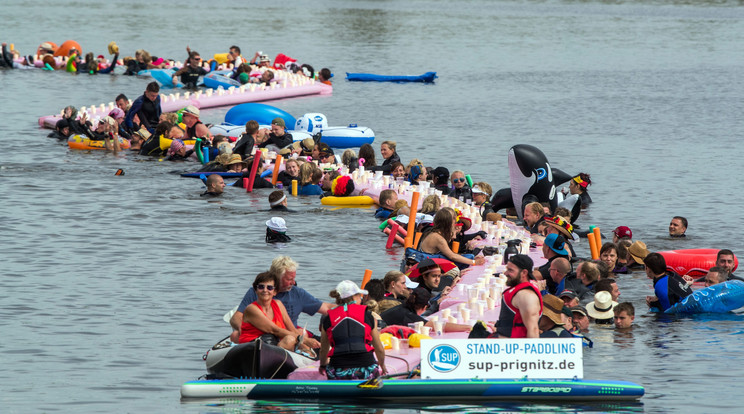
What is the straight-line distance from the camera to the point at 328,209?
28.3 meters

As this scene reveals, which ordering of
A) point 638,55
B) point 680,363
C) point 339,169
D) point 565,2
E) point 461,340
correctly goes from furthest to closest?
point 565,2 < point 638,55 < point 339,169 < point 680,363 < point 461,340

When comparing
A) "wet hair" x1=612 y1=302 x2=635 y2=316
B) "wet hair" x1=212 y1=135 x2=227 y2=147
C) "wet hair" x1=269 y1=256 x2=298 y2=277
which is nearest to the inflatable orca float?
"wet hair" x1=612 y1=302 x2=635 y2=316

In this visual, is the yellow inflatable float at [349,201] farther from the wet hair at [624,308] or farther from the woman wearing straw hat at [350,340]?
the woman wearing straw hat at [350,340]

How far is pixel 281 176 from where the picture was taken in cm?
3127

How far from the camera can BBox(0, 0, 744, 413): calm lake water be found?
16.2 meters

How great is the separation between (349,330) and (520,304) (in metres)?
2.15

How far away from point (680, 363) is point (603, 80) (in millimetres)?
45804

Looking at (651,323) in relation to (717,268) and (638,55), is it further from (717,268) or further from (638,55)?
(638,55)

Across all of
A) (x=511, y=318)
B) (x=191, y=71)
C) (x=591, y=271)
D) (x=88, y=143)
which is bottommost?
(x=88, y=143)

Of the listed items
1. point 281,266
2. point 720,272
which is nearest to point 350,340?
point 281,266

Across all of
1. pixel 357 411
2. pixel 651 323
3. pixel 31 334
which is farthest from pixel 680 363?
pixel 31 334

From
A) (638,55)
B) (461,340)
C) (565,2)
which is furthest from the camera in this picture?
(565,2)

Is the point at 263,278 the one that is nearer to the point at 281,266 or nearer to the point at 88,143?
the point at 281,266

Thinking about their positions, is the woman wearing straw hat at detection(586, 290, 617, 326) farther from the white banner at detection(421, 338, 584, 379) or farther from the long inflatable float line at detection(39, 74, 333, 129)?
the long inflatable float line at detection(39, 74, 333, 129)
